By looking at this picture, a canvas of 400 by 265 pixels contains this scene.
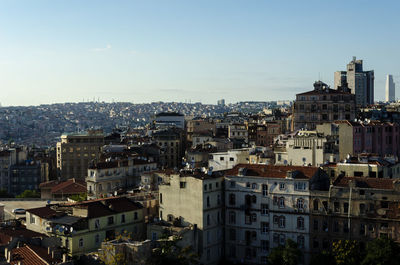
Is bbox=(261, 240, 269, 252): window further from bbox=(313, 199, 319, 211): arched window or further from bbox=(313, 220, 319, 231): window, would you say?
bbox=(313, 199, 319, 211): arched window

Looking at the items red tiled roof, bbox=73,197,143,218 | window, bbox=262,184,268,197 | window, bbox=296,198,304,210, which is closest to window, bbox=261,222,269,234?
window, bbox=262,184,268,197

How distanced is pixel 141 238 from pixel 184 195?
18.6 ft

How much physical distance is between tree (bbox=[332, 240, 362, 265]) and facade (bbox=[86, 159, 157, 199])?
32.8 metres

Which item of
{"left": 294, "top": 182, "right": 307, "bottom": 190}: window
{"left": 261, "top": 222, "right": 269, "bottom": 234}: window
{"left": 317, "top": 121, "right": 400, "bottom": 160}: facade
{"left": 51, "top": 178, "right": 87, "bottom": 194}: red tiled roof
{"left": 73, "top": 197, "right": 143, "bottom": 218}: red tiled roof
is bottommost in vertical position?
{"left": 51, "top": 178, "right": 87, "bottom": 194}: red tiled roof

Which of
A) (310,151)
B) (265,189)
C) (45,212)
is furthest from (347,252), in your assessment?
(45,212)

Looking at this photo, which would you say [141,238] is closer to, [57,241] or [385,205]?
[57,241]

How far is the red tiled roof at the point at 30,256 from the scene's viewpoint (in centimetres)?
4267

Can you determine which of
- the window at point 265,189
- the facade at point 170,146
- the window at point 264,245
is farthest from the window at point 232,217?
the facade at point 170,146

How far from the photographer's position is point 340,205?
5366cm

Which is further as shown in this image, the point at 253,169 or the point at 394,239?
the point at 253,169

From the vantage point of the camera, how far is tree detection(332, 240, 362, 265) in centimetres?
4941

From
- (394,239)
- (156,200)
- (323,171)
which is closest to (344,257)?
(394,239)

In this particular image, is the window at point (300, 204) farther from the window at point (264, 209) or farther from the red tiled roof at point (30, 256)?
the red tiled roof at point (30, 256)

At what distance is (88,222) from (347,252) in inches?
859
